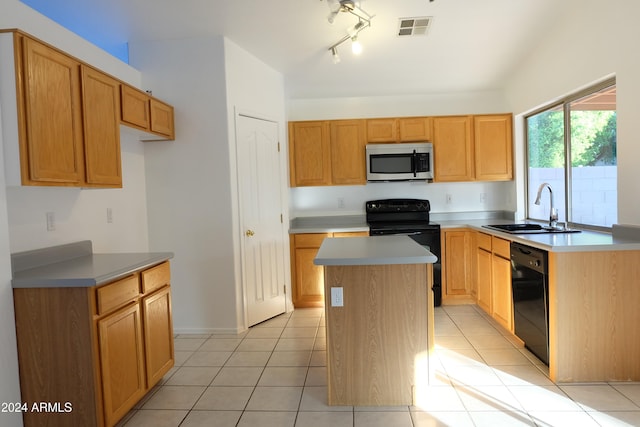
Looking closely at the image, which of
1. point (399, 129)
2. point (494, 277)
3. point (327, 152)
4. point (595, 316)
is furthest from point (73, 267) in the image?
point (399, 129)

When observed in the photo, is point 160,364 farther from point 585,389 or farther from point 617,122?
point 617,122

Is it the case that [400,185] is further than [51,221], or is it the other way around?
[400,185]

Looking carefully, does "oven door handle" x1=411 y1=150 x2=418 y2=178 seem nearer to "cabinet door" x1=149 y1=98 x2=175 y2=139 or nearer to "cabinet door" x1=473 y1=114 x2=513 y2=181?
"cabinet door" x1=473 y1=114 x2=513 y2=181

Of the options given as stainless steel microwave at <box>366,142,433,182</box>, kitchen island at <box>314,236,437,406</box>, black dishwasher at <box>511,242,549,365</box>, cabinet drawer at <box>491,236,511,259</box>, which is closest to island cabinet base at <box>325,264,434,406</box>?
kitchen island at <box>314,236,437,406</box>

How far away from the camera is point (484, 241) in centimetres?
371

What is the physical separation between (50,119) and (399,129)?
11.3ft

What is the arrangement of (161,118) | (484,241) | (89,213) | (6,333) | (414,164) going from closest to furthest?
(6,333) → (89,213) → (161,118) → (484,241) → (414,164)

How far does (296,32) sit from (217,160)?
135cm

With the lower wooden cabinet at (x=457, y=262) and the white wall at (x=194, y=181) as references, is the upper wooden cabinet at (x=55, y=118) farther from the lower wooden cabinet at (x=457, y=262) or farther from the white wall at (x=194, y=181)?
the lower wooden cabinet at (x=457, y=262)

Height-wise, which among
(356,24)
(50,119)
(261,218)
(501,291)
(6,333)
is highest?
(356,24)

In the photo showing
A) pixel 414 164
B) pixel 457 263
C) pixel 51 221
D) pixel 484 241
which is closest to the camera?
pixel 51 221

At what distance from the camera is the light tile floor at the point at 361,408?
2.08m

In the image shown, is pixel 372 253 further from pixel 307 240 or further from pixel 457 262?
pixel 457 262

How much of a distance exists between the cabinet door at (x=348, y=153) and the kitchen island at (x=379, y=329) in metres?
2.35
